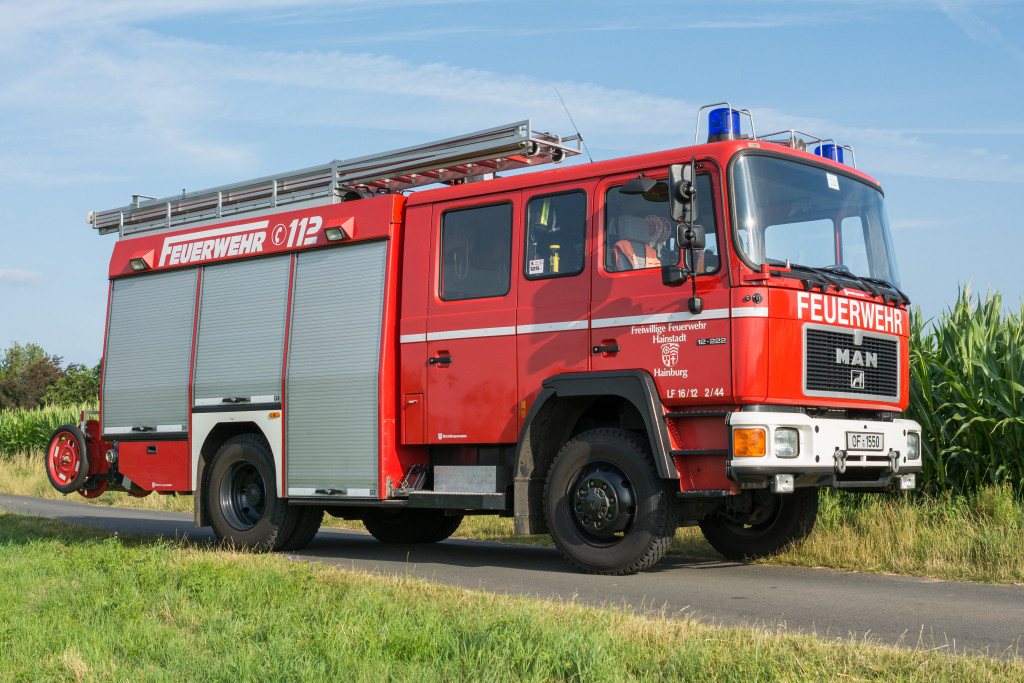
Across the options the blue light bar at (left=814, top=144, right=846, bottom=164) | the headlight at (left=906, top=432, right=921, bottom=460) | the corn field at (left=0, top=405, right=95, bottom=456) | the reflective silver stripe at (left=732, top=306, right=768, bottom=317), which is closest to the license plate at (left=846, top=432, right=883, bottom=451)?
the headlight at (left=906, top=432, right=921, bottom=460)

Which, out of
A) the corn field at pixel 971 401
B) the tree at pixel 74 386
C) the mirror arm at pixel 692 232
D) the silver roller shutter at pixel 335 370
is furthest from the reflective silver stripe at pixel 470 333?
the tree at pixel 74 386

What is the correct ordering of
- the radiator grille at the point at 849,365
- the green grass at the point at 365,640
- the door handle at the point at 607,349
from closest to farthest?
the green grass at the point at 365,640 → the radiator grille at the point at 849,365 → the door handle at the point at 607,349

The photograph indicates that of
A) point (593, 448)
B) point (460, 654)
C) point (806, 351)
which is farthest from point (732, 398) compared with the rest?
point (460, 654)

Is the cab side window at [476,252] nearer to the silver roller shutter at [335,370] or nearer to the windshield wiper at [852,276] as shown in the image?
the silver roller shutter at [335,370]

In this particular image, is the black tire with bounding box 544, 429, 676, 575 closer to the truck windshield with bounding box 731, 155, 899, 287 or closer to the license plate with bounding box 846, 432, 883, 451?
the license plate with bounding box 846, 432, 883, 451

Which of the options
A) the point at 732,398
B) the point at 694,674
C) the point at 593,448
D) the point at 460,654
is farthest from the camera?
the point at 593,448

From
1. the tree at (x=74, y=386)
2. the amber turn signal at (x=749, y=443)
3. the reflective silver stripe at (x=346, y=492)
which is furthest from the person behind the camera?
the tree at (x=74, y=386)

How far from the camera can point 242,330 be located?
11.2 meters

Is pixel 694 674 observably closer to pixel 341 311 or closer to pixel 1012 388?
pixel 341 311

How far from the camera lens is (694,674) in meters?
4.72

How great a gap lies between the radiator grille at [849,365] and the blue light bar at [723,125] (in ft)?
5.57

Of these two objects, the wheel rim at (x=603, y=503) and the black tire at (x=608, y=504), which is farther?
the wheel rim at (x=603, y=503)

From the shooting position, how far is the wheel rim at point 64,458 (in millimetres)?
12305

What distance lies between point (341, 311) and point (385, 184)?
1.43 metres
